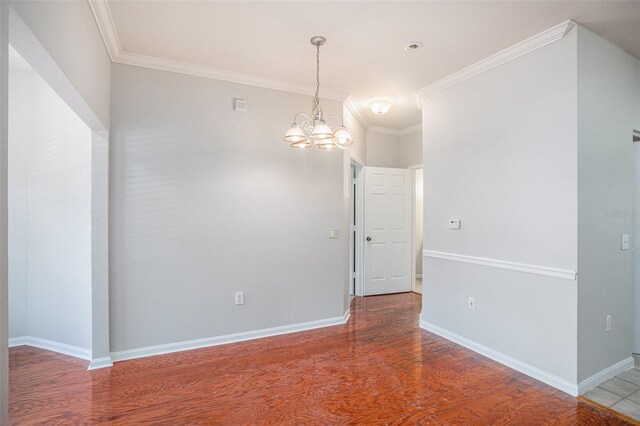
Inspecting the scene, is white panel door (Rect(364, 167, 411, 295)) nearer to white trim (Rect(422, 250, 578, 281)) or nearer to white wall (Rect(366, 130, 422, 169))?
white wall (Rect(366, 130, 422, 169))

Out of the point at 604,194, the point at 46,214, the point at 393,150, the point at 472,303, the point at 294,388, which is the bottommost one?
the point at 294,388

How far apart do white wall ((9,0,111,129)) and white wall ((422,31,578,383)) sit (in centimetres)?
322

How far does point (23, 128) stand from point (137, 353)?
247 cm

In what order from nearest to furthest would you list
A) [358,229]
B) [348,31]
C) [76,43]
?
1. [76,43]
2. [348,31]
3. [358,229]

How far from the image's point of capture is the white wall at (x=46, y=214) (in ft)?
10.0

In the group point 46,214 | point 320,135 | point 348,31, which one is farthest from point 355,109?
point 46,214

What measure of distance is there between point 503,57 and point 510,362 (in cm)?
269

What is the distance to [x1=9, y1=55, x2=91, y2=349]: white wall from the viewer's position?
3.06 metres

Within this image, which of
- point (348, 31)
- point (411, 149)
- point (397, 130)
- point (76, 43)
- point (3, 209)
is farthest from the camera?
point (397, 130)

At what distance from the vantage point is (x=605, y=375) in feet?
8.57

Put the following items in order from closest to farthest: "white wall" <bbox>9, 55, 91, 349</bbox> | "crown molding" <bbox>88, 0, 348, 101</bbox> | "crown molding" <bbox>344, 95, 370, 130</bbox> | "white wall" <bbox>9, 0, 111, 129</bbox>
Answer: "white wall" <bbox>9, 0, 111, 129</bbox>
"crown molding" <bbox>88, 0, 348, 101</bbox>
"white wall" <bbox>9, 55, 91, 349</bbox>
"crown molding" <bbox>344, 95, 370, 130</bbox>

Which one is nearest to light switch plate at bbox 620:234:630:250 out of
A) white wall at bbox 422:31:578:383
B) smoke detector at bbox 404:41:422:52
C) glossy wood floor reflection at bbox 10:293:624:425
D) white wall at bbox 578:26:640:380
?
white wall at bbox 578:26:640:380

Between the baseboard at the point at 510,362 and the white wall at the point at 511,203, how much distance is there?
3cm

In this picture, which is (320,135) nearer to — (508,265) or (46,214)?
(508,265)
